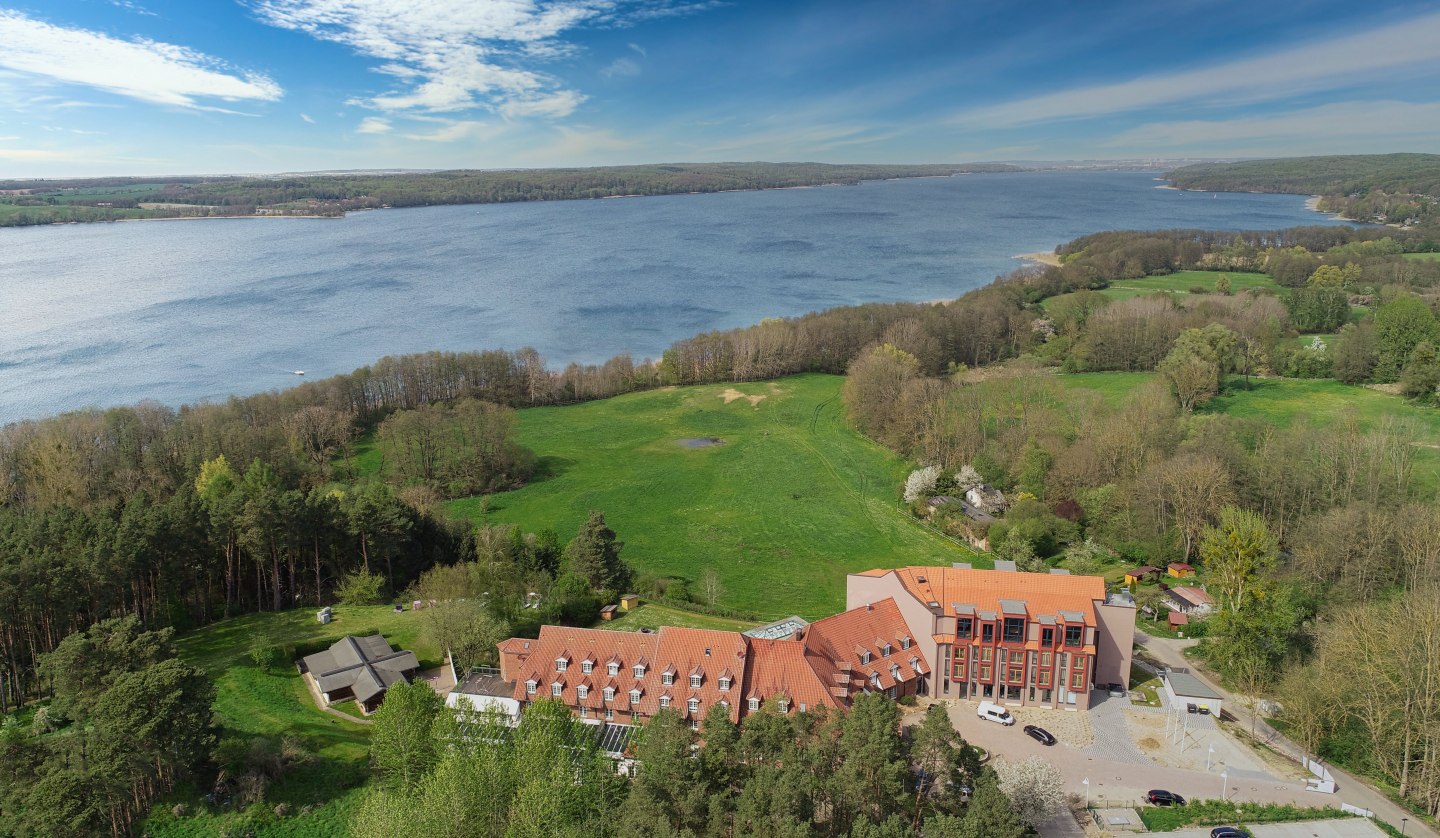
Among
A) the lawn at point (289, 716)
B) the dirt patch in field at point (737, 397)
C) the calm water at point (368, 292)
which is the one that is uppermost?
the calm water at point (368, 292)

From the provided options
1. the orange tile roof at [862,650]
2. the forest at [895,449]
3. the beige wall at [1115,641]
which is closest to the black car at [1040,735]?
the orange tile roof at [862,650]

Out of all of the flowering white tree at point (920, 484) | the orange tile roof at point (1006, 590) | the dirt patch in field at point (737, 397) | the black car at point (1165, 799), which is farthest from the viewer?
the dirt patch in field at point (737, 397)

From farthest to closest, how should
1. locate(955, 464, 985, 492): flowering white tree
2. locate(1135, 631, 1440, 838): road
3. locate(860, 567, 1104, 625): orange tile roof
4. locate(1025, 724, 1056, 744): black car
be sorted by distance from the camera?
1. locate(955, 464, 985, 492): flowering white tree
2. locate(860, 567, 1104, 625): orange tile roof
3. locate(1025, 724, 1056, 744): black car
4. locate(1135, 631, 1440, 838): road

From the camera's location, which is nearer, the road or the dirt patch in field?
the road

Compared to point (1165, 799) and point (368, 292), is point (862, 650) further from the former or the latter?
point (368, 292)

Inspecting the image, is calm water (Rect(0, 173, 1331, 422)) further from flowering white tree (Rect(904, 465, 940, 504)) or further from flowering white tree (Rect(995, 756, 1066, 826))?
flowering white tree (Rect(995, 756, 1066, 826))

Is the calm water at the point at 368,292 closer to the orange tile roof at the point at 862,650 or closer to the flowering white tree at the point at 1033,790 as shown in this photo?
the orange tile roof at the point at 862,650

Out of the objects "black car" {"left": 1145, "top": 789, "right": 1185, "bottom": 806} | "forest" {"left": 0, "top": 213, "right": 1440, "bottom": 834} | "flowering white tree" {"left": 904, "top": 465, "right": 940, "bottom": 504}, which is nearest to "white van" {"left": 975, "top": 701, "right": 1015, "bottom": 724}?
"black car" {"left": 1145, "top": 789, "right": 1185, "bottom": 806}
